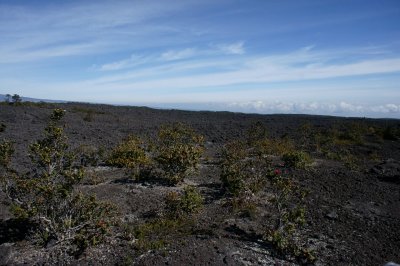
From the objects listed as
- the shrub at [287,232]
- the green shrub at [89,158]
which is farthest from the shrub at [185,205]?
the green shrub at [89,158]

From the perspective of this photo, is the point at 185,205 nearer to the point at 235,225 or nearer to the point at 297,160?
the point at 235,225

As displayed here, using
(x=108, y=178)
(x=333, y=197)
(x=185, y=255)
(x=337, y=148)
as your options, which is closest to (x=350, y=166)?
(x=333, y=197)

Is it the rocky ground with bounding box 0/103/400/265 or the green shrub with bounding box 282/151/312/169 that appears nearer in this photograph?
the rocky ground with bounding box 0/103/400/265

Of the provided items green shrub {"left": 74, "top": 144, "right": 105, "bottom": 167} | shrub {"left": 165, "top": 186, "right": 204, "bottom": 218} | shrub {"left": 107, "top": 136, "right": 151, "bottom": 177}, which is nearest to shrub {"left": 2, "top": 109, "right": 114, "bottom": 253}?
shrub {"left": 165, "top": 186, "right": 204, "bottom": 218}

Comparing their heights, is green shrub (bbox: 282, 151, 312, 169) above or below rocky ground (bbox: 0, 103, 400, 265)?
above

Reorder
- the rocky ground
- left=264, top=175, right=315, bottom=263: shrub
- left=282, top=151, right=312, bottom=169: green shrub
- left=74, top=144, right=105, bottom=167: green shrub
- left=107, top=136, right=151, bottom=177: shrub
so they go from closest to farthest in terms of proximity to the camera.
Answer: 1. the rocky ground
2. left=264, top=175, right=315, bottom=263: shrub
3. left=107, top=136, right=151, bottom=177: shrub
4. left=282, top=151, right=312, bottom=169: green shrub
5. left=74, top=144, right=105, bottom=167: green shrub

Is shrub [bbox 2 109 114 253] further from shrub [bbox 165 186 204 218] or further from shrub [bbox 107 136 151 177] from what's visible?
shrub [bbox 107 136 151 177]

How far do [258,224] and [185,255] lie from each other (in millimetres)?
3298

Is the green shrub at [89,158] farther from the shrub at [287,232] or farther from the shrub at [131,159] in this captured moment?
the shrub at [287,232]

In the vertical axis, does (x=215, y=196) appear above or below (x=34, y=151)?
below

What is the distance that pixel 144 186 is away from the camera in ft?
51.1

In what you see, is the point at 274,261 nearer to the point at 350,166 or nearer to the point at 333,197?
the point at 333,197

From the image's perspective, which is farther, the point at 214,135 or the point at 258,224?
the point at 214,135

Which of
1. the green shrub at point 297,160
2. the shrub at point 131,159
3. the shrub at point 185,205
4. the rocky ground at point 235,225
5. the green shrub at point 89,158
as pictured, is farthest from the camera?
the green shrub at point 89,158
